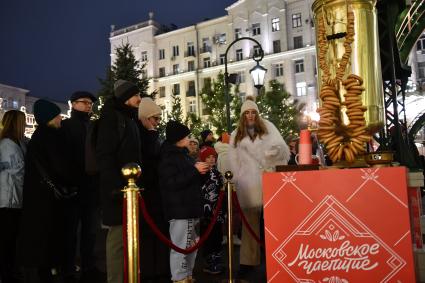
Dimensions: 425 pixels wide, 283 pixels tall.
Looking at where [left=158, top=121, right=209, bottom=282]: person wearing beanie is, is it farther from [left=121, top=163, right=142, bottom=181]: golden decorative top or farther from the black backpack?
[left=121, top=163, right=142, bottom=181]: golden decorative top

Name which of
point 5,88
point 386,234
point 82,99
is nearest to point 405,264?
point 386,234

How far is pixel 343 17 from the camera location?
3818 millimetres

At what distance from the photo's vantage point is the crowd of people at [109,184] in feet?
12.9

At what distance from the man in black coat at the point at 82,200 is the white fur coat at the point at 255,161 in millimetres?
1986

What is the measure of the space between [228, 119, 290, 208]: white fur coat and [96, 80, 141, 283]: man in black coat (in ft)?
5.15

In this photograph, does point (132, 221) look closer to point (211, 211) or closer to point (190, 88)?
point (211, 211)

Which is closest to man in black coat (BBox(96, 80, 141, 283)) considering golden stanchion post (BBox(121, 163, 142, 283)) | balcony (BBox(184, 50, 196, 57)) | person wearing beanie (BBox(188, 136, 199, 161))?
golden stanchion post (BBox(121, 163, 142, 283))

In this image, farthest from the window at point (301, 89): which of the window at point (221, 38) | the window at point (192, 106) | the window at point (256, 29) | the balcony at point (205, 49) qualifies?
the window at point (192, 106)

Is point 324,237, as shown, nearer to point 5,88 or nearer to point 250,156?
point 250,156

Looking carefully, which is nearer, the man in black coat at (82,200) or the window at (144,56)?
the man in black coat at (82,200)

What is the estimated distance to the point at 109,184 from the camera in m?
3.77

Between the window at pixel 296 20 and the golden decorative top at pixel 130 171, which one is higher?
the window at pixel 296 20

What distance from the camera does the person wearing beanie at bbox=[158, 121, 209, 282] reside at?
4300 mm

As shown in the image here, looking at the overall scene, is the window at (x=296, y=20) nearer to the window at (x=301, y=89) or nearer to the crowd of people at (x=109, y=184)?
the window at (x=301, y=89)
